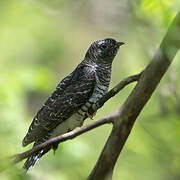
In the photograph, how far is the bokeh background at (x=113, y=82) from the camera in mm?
4008

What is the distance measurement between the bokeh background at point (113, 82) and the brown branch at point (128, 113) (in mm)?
614

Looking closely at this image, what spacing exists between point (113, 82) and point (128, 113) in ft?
15.1

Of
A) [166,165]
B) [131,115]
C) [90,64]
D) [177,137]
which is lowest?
[166,165]

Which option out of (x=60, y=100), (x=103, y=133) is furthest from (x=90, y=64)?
(x=103, y=133)

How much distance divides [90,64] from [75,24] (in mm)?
3134

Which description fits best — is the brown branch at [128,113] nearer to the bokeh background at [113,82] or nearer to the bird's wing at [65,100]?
the bokeh background at [113,82]

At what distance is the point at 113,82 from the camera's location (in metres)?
6.84

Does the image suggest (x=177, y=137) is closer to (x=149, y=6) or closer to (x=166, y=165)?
(x=166, y=165)

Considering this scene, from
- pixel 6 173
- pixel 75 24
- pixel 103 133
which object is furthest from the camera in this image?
pixel 75 24

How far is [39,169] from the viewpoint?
4.48 meters

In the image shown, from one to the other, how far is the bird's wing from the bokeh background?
0.24 metres

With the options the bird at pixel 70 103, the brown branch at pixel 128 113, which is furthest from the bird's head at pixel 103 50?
the brown branch at pixel 128 113

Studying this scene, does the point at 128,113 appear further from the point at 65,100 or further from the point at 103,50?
the point at 103,50

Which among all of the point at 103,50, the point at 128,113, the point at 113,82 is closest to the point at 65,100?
the point at 103,50
